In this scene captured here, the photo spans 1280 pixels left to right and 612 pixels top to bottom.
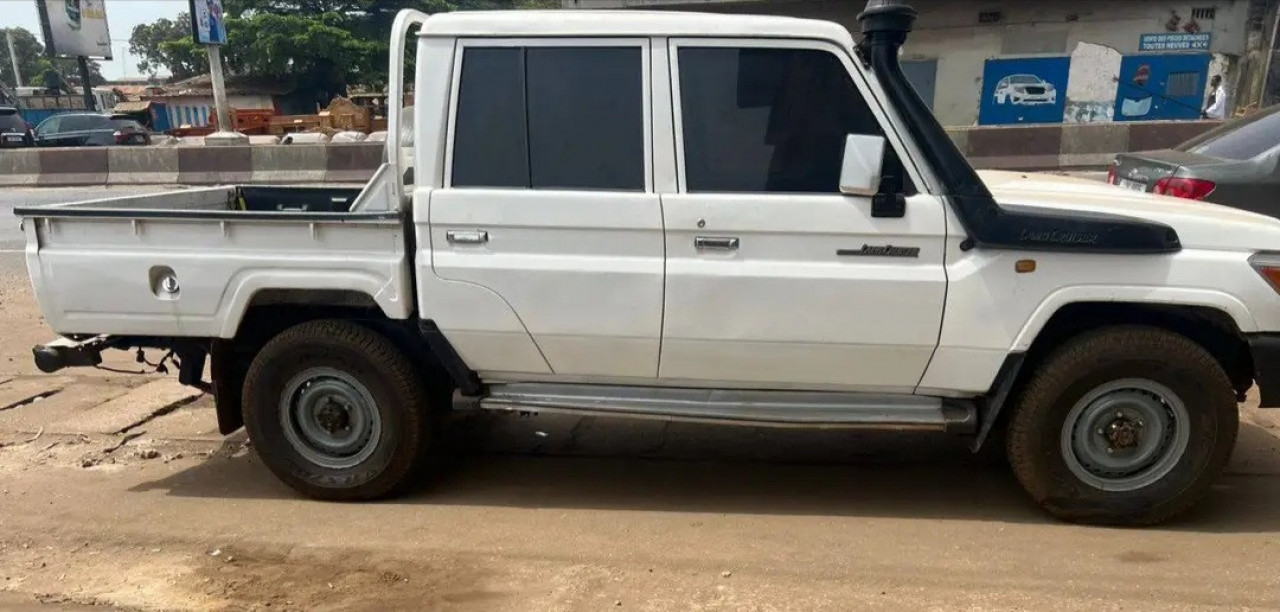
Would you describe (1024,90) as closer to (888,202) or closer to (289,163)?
(289,163)

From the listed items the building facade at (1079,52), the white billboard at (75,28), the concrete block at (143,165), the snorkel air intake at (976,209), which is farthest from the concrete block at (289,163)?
the white billboard at (75,28)

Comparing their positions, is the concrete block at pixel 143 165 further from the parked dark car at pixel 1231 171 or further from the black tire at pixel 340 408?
the parked dark car at pixel 1231 171

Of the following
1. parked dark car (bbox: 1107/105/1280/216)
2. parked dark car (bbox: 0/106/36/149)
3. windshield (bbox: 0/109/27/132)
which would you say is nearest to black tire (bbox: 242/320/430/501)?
parked dark car (bbox: 1107/105/1280/216)

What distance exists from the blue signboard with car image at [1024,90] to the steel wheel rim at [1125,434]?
71.0ft

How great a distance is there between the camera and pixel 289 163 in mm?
16344

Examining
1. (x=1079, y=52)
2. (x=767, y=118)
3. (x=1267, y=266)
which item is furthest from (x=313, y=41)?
(x=1267, y=266)

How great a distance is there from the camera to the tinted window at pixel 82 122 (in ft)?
93.2

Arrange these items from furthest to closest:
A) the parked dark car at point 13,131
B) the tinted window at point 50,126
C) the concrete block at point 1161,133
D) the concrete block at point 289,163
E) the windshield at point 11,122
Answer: the tinted window at point 50,126 → the windshield at point 11,122 → the parked dark car at point 13,131 → the concrete block at point 289,163 → the concrete block at point 1161,133

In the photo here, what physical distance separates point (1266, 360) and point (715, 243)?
224 centimetres

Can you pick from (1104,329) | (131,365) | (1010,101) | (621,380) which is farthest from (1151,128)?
(131,365)

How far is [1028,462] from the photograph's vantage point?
373cm

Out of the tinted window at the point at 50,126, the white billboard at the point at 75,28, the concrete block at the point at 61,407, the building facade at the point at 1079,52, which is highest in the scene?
the white billboard at the point at 75,28

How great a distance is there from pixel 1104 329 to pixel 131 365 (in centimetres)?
616

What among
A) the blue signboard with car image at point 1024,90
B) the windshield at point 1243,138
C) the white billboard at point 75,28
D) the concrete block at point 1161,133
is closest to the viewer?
the windshield at point 1243,138
